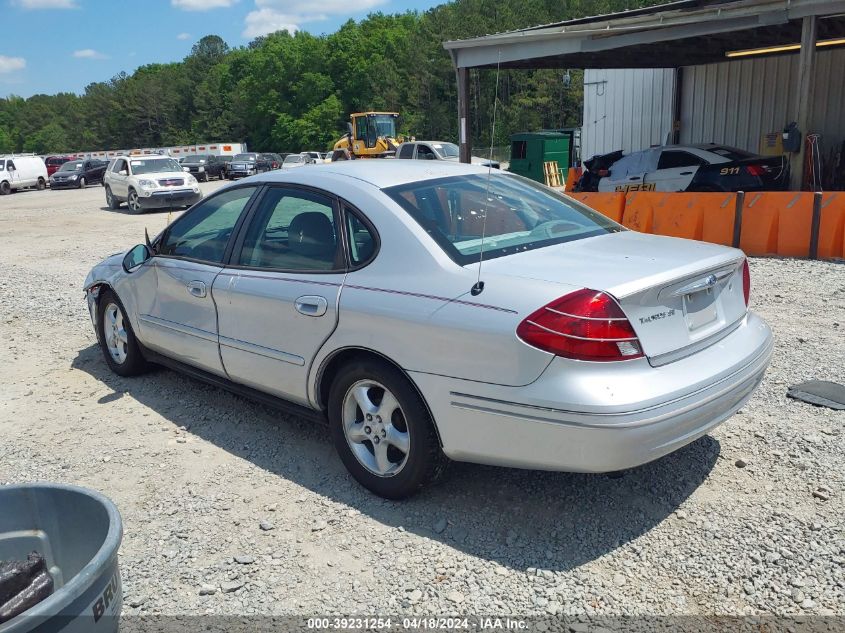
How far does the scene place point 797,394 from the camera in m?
4.76

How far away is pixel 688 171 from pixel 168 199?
15.4 m

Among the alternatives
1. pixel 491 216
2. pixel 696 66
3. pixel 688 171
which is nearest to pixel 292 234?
pixel 491 216

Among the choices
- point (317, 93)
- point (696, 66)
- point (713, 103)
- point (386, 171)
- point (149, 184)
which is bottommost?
point (149, 184)

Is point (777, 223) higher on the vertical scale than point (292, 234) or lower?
lower

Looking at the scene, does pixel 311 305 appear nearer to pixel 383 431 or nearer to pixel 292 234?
pixel 292 234

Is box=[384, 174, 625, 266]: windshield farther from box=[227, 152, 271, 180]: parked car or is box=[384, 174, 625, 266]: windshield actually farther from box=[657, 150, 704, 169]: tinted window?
box=[227, 152, 271, 180]: parked car

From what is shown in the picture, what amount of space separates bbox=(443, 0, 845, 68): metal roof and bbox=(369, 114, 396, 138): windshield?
67.8ft

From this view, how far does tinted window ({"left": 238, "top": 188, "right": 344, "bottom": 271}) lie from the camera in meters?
3.88

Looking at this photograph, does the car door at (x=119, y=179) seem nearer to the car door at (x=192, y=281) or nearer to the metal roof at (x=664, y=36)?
the metal roof at (x=664, y=36)

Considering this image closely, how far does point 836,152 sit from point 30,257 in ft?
58.0

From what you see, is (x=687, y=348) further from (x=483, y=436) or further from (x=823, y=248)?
(x=823, y=248)

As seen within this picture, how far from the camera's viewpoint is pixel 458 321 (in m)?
3.12

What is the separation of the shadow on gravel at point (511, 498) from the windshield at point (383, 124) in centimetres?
3462

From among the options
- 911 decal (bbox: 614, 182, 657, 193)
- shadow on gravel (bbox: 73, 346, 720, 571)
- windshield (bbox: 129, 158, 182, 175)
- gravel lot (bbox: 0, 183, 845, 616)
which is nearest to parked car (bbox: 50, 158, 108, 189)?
windshield (bbox: 129, 158, 182, 175)
